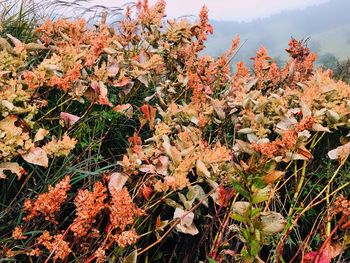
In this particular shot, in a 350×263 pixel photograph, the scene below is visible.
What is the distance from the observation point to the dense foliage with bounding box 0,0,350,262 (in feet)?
5.55

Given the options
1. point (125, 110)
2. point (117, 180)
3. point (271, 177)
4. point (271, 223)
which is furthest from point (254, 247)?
point (125, 110)

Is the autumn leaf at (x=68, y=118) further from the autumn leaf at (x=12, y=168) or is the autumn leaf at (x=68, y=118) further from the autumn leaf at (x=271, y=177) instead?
the autumn leaf at (x=271, y=177)

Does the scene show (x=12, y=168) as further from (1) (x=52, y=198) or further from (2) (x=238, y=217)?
(2) (x=238, y=217)

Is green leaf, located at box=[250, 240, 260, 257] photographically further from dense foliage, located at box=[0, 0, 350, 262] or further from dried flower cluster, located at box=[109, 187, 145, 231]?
dried flower cluster, located at box=[109, 187, 145, 231]

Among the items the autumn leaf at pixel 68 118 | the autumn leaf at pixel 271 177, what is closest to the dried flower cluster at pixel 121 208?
the autumn leaf at pixel 271 177

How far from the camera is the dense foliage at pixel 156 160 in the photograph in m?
1.69

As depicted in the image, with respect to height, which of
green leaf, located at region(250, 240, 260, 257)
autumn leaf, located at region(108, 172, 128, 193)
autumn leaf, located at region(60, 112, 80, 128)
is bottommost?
green leaf, located at region(250, 240, 260, 257)

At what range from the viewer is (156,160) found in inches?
77.4

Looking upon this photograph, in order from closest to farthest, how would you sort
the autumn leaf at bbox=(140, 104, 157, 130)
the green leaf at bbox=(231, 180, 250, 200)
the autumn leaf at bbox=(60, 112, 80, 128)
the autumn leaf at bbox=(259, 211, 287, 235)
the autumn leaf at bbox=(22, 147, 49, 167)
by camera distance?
the green leaf at bbox=(231, 180, 250, 200), the autumn leaf at bbox=(259, 211, 287, 235), the autumn leaf at bbox=(22, 147, 49, 167), the autumn leaf at bbox=(60, 112, 80, 128), the autumn leaf at bbox=(140, 104, 157, 130)

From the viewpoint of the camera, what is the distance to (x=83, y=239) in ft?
5.81

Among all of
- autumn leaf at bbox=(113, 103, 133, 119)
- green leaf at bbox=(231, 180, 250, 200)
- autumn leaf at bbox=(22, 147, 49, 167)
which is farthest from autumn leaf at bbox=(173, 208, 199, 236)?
autumn leaf at bbox=(113, 103, 133, 119)

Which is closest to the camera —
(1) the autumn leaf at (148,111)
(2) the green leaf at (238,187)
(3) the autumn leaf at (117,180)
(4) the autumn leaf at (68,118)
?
(2) the green leaf at (238,187)

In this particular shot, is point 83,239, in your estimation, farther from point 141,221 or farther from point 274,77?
point 274,77

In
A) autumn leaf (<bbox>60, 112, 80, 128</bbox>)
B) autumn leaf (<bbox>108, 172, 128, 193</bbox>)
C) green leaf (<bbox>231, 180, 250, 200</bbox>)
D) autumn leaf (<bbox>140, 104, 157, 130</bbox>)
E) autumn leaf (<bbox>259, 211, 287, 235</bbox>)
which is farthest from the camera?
autumn leaf (<bbox>140, 104, 157, 130</bbox>)
